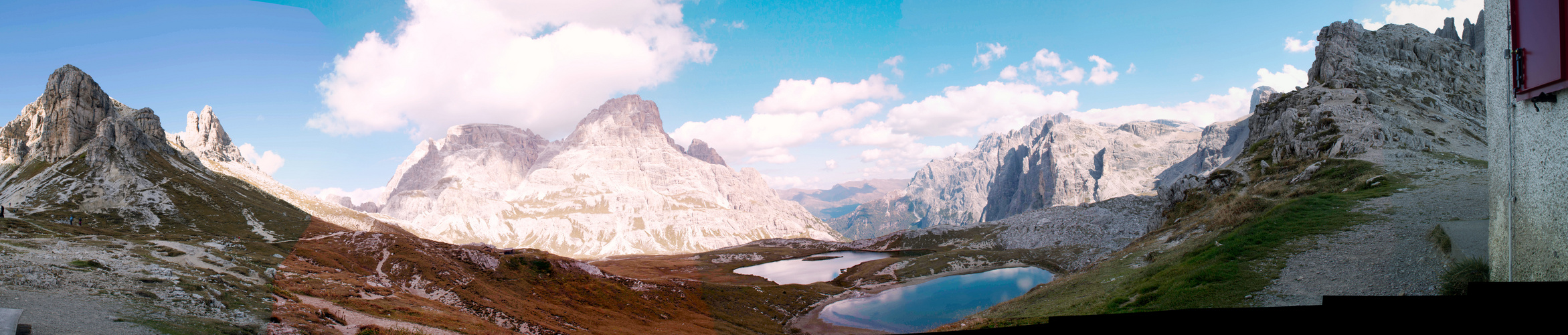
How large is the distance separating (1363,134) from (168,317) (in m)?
79.0

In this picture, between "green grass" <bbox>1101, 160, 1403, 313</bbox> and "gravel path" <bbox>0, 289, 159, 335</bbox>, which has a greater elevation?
"green grass" <bbox>1101, 160, 1403, 313</bbox>

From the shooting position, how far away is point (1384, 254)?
16.6 metres

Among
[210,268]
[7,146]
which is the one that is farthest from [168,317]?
[7,146]

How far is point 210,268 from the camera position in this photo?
31.2 metres

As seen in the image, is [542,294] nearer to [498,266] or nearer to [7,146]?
[498,266]

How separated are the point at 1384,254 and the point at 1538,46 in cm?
1159

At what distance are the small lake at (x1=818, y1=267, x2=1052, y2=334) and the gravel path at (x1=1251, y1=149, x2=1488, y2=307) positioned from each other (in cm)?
4147

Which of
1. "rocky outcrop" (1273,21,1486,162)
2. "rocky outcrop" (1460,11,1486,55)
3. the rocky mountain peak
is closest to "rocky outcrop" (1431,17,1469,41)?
"rocky outcrop" (1460,11,1486,55)

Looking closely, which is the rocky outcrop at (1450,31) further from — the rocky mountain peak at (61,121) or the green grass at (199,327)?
the rocky mountain peak at (61,121)

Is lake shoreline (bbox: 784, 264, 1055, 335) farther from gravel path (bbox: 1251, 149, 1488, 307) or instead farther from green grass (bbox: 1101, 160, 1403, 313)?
gravel path (bbox: 1251, 149, 1488, 307)

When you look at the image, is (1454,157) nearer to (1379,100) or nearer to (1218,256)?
(1379,100)

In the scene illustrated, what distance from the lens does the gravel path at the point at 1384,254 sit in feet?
47.2

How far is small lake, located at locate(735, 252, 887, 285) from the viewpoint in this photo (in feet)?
395

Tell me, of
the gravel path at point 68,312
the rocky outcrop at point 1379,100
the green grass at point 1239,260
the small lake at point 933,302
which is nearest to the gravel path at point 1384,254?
the green grass at point 1239,260
